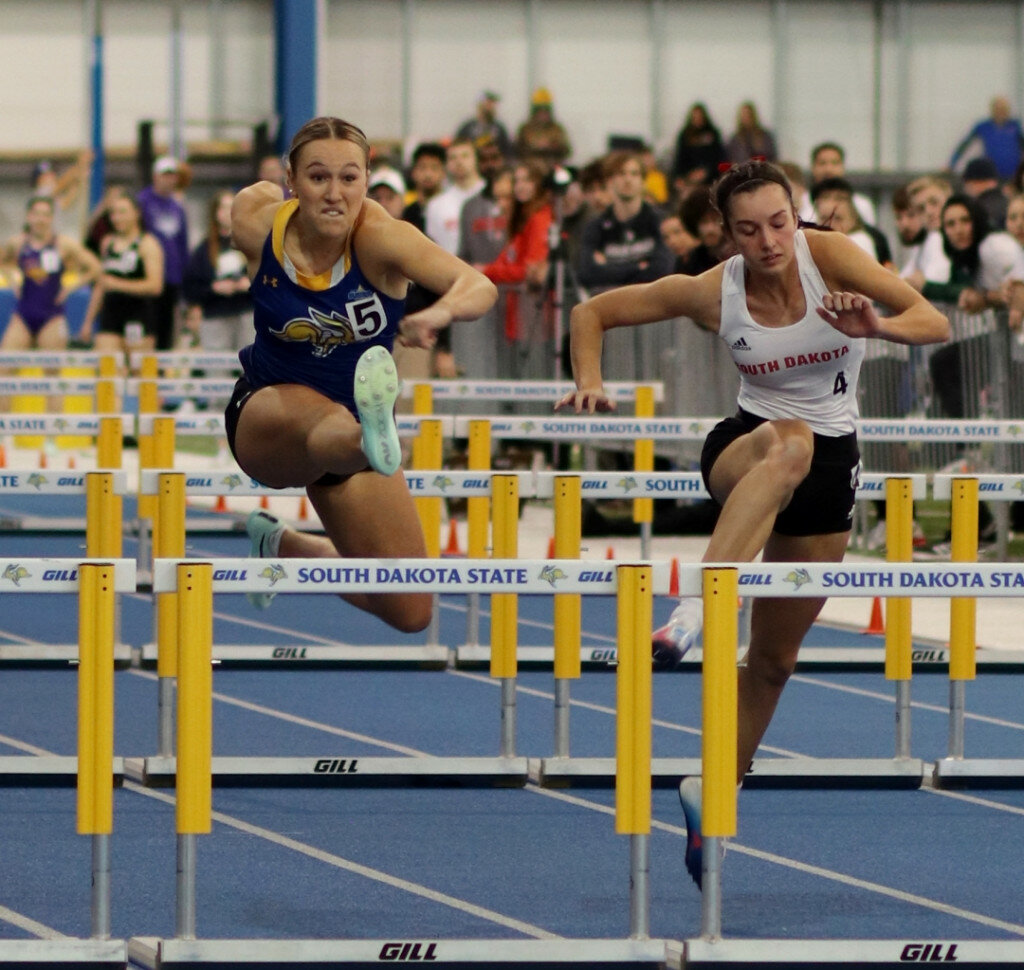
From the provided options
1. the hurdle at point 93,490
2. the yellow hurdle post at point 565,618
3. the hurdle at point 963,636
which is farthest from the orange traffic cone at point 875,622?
the hurdle at point 93,490

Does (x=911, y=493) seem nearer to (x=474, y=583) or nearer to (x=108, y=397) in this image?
(x=474, y=583)

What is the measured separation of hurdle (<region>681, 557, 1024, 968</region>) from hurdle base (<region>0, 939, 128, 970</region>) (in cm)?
131

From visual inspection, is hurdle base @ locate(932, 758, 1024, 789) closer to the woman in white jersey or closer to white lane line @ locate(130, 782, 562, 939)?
the woman in white jersey

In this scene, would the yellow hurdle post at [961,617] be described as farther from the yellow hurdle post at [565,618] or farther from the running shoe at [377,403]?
the running shoe at [377,403]

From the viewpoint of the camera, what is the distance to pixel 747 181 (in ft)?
18.9

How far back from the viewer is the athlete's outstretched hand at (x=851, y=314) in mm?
5473

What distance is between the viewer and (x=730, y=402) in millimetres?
13320

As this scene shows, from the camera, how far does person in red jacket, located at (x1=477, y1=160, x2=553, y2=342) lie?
15.1 meters

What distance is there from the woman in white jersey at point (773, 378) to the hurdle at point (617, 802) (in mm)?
483

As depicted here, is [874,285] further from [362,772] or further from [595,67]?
[595,67]

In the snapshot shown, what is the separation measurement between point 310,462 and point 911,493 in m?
2.20

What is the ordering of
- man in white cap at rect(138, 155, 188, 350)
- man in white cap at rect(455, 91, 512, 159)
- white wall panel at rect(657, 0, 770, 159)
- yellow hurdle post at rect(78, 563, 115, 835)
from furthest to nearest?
1. white wall panel at rect(657, 0, 770, 159)
2. man in white cap at rect(455, 91, 512, 159)
3. man in white cap at rect(138, 155, 188, 350)
4. yellow hurdle post at rect(78, 563, 115, 835)

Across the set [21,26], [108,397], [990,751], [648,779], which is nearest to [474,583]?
[648,779]

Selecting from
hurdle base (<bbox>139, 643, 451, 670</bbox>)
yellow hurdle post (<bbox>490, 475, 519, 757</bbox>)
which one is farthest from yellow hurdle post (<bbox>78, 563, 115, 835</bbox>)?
hurdle base (<bbox>139, 643, 451, 670</bbox>)
